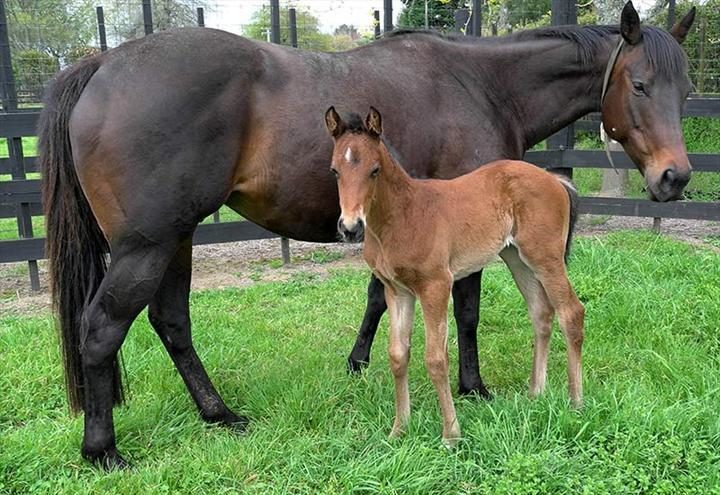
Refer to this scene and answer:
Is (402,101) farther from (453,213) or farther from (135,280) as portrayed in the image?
(135,280)

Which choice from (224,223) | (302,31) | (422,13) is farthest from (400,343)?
(422,13)

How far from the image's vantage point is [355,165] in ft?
7.14

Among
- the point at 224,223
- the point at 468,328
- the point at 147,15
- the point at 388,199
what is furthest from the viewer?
the point at 224,223

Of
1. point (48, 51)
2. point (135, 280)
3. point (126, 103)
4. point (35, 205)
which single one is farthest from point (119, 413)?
point (48, 51)

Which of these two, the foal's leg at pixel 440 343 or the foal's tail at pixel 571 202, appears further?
the foal's tail at pixel 571 202

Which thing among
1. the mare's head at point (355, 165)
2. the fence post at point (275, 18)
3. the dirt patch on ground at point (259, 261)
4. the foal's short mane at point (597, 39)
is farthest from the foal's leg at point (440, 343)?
the fence post at point (275, 18)

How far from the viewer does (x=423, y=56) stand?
314cm

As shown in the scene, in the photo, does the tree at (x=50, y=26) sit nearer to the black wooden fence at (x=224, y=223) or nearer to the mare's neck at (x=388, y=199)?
the black wooden fence at (x=224, y=223)

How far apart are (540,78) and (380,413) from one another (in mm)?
1982

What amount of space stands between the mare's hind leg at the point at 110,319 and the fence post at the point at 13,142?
9.75 ft

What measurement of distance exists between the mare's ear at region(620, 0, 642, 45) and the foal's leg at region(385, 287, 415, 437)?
5.64 ft

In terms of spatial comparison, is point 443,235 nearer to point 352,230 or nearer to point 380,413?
point 352,230

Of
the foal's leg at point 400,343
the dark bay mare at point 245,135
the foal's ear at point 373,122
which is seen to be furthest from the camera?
the foal's leg at point 400,343

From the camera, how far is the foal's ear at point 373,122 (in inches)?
87.0
